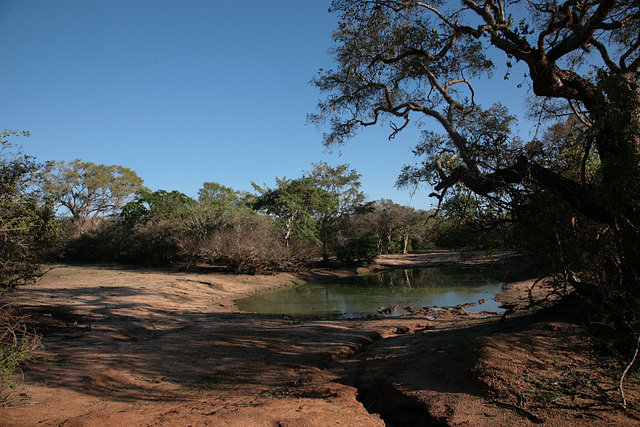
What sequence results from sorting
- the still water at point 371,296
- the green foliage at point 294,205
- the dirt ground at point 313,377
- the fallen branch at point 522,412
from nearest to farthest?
the fallen branch at point 522,412, the dirt ground at point 313,377, the still water at point 371,296, the green foliage at point 294,205

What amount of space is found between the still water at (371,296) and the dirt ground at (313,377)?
4.45 metres

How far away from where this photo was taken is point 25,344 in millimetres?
4117

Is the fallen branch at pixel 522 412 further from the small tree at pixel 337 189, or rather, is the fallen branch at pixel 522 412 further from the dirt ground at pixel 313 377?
the small tree at pixel 337 189

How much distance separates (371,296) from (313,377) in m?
11.9

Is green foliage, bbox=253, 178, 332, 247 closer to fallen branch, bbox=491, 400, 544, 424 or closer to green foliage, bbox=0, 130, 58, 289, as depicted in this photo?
green foliage, bbox=0, 130, 58, 289

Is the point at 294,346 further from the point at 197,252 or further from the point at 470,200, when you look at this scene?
the point at 197,252

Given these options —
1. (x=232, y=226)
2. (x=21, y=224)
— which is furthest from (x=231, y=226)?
(x=21, y=224)

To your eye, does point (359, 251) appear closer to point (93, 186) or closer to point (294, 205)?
point (294, 205)

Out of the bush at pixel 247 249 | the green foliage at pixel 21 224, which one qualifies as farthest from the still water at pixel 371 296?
the green foliage at pixel 21 224

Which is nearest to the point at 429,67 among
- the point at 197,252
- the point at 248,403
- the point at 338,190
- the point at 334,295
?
the point at 248,403

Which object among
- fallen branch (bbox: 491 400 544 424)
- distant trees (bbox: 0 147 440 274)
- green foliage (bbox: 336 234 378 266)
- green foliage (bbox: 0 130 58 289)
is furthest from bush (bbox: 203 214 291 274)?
fallen branch (bbox: 491 400 544 424)

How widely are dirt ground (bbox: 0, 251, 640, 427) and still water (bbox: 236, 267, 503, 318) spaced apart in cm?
445

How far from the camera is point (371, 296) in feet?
55.6

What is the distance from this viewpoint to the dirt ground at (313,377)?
12.0ft
